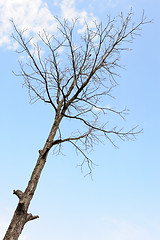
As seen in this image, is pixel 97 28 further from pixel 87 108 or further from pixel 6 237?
pixel 6 237

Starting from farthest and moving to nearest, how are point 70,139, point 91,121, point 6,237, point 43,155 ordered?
1. point 91,121
2. point 70,139
3. point 43,155
4. point 6,237

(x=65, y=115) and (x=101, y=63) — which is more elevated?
(x=101, y=63)

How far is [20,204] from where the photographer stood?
16.4 ft

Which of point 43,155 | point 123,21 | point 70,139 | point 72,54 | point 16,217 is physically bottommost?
point 16,217

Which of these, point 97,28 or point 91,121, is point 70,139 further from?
point 97,28

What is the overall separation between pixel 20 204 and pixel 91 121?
104 inches

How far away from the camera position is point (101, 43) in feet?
22.9

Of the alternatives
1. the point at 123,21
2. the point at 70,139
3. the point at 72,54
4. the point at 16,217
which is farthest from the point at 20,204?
the point at 123,21

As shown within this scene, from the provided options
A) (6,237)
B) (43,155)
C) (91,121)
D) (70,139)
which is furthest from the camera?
(91,121)

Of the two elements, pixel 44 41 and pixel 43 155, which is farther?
pixel 44 41

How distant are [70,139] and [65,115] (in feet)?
1.79

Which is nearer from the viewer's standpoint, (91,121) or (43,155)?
(43,155)

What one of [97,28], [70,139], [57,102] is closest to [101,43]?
[97,28]

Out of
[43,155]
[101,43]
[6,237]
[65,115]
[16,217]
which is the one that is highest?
[101,43]
